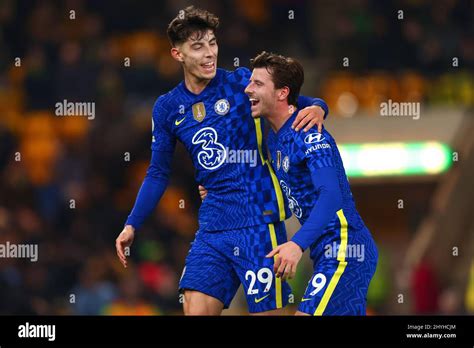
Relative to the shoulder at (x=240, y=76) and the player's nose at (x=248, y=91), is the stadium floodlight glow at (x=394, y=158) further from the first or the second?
the player's nose at (x=248, y=91)

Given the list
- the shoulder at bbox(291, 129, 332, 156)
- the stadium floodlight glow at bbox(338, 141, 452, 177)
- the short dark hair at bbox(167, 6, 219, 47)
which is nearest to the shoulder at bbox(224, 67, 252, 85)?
the short dark hair at bbox(167, 6, 219, 47)

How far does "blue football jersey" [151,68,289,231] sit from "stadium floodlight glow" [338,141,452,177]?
28.8 feet

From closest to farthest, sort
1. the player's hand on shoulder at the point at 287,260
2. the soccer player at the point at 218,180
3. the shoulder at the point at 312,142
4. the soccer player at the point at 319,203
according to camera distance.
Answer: the player's hand on shoulder at the point at 287,260 < the soccer player at the point at 319,203 < the shoulder at the point at 312,142 < the soccer player at the point at 218,180

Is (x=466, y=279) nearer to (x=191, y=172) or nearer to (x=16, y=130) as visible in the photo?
(x=191, y=172)

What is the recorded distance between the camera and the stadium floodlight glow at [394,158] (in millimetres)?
17781

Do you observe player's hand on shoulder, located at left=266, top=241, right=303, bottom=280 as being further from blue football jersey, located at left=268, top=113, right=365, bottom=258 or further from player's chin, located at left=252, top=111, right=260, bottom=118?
player's chin, located at left=252, top=111, right=260, bottom=118

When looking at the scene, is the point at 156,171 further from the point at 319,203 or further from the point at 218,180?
the point at 319,203

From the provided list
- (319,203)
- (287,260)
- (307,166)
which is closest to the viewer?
(287,260)

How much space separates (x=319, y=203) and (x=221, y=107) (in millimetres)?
1304

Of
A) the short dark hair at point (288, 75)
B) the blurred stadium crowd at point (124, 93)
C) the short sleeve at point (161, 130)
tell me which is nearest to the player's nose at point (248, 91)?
the short dark hair at point (288, 75)

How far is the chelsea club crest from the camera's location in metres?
9.04

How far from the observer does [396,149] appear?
17.9m

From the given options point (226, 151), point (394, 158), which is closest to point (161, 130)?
point (226, 151)

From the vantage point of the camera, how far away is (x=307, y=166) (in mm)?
8312
